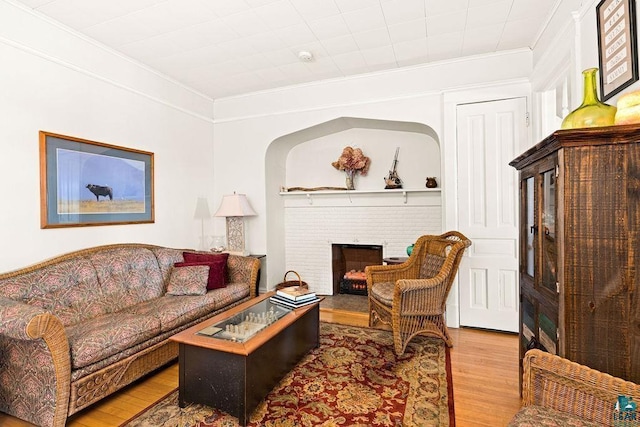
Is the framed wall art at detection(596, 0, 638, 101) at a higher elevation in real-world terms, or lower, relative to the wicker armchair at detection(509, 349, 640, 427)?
higher

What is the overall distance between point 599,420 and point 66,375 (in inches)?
97.7

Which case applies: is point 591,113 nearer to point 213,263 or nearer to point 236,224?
point 213,263

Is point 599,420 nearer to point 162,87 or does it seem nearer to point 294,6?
point 294,6

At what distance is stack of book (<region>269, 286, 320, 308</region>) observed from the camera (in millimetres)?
2621

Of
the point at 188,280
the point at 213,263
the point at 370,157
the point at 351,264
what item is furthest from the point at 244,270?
the point at 370,157

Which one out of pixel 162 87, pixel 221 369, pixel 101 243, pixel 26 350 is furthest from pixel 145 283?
pixel 162 87

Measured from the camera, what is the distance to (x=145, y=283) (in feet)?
9.99

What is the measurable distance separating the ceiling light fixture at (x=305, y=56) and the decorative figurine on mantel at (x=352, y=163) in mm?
1284

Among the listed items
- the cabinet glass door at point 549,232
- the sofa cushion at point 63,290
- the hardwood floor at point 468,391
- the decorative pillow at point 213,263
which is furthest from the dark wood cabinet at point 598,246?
the sofa cushion at point 63,290

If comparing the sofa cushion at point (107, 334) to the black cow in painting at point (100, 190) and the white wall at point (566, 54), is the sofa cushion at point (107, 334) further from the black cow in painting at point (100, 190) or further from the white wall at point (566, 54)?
the white wall at point (566, 54)

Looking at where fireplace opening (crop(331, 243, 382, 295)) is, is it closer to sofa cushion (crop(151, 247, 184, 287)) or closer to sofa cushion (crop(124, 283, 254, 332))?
sofa cushion (crop(124, 283, 254, 332))

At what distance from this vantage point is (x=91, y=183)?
299 cm

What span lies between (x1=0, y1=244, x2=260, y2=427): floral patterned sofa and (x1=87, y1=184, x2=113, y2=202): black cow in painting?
483 millimetres

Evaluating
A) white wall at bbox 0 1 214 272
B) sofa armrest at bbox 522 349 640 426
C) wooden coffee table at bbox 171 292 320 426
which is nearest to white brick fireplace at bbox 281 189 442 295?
white wall at bbox 0 1 214 272
